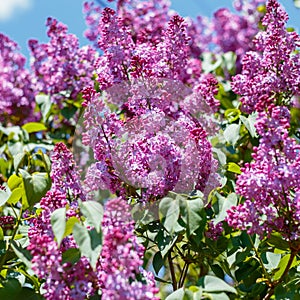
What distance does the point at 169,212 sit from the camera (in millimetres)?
1597

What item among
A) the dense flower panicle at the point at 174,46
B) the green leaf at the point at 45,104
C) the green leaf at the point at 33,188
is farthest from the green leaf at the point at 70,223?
the green leaf at the point at 45,104

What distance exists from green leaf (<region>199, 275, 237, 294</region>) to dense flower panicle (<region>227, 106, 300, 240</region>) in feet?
0.63

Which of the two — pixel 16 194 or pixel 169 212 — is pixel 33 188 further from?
pixel 169 212

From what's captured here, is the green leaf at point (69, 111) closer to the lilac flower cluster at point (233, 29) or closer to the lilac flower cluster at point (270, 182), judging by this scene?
the lilac flower cluster at point (270, 182)

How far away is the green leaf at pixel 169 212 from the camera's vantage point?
1.58 metres

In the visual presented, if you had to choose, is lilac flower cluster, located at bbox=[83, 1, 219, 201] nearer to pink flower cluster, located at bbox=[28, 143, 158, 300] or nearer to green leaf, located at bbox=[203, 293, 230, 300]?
pink flower cluster, located at bbox=[28, 143, 158, 300]

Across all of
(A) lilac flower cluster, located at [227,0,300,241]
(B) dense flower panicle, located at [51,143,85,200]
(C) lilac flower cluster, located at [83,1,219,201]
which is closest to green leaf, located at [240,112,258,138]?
(C) lilac flower cluster, located at [83,1,219,201]

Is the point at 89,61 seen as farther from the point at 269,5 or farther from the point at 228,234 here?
the point at 228,234

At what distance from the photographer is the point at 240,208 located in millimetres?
1655

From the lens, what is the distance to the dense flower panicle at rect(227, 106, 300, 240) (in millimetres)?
1545

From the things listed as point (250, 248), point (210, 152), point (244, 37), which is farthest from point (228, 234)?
point (244, 37)

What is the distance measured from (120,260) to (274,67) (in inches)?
44.2

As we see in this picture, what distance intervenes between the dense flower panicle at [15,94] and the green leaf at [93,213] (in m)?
2.53

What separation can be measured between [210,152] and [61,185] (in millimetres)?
A: 481
